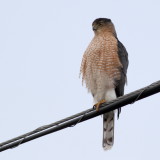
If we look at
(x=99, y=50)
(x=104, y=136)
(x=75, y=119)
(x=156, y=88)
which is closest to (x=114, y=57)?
(x=99, y=50)

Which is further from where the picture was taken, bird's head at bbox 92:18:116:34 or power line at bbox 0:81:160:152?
A: bird's head at bbox 92:18:116:34

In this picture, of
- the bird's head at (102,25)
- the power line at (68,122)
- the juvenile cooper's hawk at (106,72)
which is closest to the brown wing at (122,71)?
the juvenile cooper's hawk at (106,72)

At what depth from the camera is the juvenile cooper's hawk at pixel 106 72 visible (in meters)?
6.36

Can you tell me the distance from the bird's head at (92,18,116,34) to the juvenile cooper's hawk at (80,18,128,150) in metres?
0.56

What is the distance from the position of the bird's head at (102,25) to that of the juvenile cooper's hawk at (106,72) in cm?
56

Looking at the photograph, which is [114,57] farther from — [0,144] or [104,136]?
[0,144]

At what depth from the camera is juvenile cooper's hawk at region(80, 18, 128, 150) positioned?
6.36 metres

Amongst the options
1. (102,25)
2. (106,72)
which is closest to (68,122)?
(106,72)

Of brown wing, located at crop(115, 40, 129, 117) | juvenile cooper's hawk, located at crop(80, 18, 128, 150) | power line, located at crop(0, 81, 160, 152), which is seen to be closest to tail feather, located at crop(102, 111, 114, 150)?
juvenile cooper's hawk, located at crop(80, 18, 128, 150)

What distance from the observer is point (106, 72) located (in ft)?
20.8

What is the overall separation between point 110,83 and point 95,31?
148 cm

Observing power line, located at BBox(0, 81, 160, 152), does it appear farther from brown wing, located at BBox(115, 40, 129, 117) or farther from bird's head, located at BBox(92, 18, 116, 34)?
bird's head, located at BBox(92, 18, 116, 34)

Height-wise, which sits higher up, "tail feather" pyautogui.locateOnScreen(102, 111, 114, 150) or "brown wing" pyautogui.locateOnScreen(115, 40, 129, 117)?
"brown wing" pyautogui.locateOnScreen(115, 40, 129, 117)

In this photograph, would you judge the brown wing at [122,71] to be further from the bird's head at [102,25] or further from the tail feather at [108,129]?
the bird's head at [102,25]
